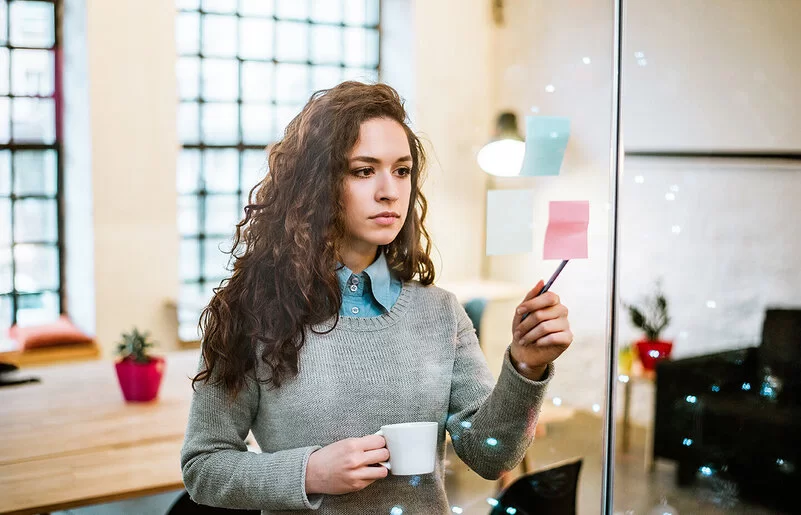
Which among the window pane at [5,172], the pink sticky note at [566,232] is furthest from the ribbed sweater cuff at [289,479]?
the window pane at [5,172]

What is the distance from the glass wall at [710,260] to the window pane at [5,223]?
1454mm

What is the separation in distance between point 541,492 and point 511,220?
484mm

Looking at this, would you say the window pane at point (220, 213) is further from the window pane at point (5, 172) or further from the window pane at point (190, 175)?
the window pane at point (5, 172)

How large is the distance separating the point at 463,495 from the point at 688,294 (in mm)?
504

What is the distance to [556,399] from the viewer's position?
1.42 metres

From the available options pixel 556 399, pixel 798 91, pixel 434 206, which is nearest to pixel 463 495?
pixel 556 399

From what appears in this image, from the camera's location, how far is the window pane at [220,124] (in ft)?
7.68

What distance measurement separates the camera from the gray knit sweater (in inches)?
39.3

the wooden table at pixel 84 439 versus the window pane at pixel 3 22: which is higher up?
the window pane at pixel 3 22

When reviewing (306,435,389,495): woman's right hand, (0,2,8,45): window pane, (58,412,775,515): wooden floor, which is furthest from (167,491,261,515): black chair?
(0,2,8,45): window pane

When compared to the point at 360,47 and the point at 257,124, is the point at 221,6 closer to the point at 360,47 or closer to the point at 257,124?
the point at 257,124

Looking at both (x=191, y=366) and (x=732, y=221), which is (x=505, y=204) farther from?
(x=191, y=366)

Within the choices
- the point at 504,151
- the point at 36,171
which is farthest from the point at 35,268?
the point at 504,151

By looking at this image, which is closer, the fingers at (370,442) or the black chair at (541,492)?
the fingers at (370,442)
